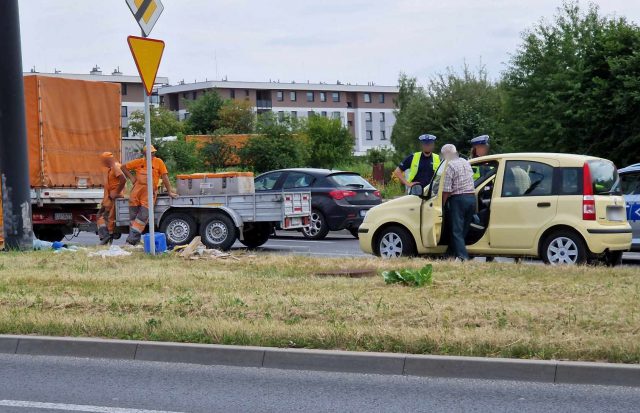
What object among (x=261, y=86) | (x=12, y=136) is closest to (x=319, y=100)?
(x=261, y=86)

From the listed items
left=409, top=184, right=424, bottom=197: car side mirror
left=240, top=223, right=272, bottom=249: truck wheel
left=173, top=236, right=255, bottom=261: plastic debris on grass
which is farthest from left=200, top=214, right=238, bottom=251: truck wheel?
left=409, top=184, right=424, bottom=197: car side mirror

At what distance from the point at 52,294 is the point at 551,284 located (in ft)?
18.0

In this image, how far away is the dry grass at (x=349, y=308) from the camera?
8016mm

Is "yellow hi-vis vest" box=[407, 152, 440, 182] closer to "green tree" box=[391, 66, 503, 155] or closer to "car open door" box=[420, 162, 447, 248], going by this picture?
"car open door" box=[420, 162, 447, 248]

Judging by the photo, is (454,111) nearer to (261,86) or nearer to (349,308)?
(349,308)

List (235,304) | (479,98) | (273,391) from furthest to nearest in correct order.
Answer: (479,98)
(235,304)
(273,391)

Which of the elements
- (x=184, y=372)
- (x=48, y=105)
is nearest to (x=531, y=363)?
(x=184, y=372)

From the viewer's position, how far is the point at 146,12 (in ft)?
47.5

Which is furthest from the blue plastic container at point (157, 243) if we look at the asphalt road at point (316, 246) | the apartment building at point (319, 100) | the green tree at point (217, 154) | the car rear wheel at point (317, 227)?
A: the apartment building at point (319, 100)

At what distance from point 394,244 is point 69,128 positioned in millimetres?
8196

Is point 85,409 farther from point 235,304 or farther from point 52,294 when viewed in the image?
point 52,294

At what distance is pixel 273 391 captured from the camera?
729 centimetres

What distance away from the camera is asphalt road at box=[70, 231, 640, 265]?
17.5 m

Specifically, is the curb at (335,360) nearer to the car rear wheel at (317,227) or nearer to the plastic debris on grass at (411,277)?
the plastic debris on grass at (411,277)
